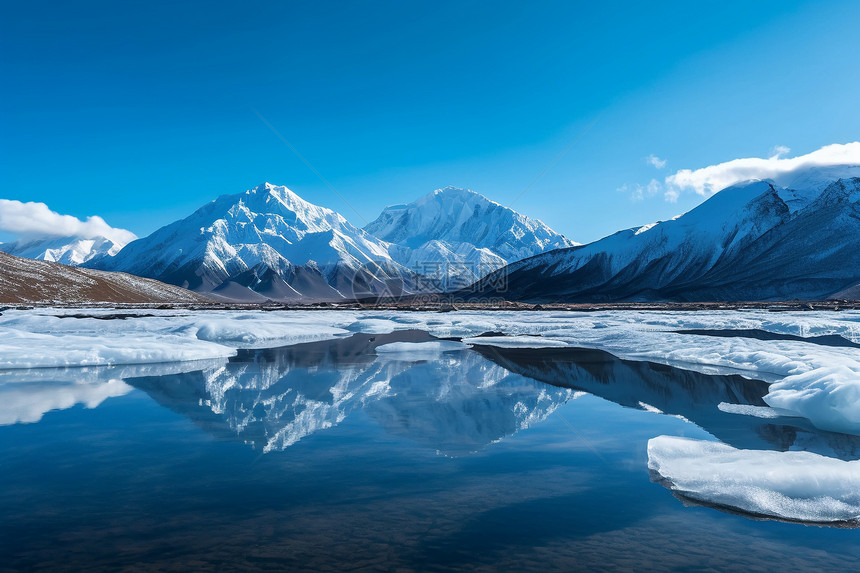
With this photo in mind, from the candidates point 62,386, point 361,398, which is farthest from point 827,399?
point 62,386

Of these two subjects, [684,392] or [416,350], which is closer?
[684,392]

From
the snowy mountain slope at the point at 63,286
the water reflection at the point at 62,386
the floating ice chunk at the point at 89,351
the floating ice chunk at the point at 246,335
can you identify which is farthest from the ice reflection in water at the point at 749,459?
the snowy mountain slope at the point at 63,286

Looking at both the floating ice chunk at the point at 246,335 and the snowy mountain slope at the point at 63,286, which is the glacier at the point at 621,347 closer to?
the floating ice chunk at the point at 246,335

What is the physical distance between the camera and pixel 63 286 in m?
127

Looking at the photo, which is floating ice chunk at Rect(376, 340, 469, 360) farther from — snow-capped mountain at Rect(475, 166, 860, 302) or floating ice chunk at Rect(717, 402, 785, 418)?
snow-capped mountain at Rect(475, 166, 860, 302)

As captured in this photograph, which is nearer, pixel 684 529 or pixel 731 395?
pixel 684 529

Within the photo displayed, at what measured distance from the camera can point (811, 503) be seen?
22.2 ft

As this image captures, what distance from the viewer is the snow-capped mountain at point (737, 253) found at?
13438 centimetres

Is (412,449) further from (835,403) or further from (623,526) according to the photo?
(835,403)

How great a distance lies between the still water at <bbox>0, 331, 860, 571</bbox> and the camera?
5.52 meters

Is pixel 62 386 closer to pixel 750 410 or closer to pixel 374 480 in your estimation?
pixel 374 480

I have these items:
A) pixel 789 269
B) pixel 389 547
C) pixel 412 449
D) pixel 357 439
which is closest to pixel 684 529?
pixel 389 547

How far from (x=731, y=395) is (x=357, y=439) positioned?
34.5ft

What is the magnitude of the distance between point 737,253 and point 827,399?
577 ft
